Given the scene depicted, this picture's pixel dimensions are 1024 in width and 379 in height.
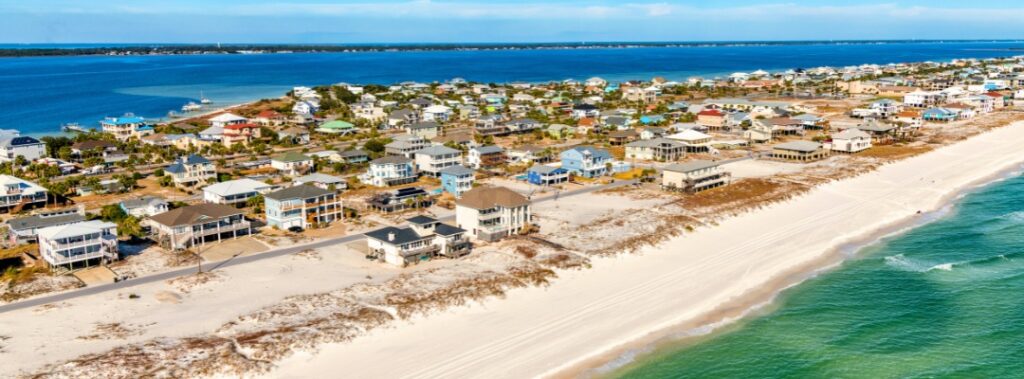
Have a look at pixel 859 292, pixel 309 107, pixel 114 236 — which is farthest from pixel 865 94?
pixel 114 236

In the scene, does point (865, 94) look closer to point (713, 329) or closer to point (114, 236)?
point (713, 329)

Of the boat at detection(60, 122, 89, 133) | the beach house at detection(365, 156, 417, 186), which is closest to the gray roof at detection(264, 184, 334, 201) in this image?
the beach house at detection(365, 156, 417, 186)

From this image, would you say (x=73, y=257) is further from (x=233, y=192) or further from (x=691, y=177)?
(x=691, y=177)

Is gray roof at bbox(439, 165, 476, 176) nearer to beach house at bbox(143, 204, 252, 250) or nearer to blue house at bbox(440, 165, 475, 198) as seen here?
blue house at bbox(440, 165, 475, 198)

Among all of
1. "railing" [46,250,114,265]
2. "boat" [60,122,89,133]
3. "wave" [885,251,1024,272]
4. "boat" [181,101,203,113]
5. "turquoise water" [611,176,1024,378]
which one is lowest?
"turquoise water" [611,176,1024,378]

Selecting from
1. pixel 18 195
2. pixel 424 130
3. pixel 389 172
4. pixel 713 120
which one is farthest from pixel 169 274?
pixel 713 120

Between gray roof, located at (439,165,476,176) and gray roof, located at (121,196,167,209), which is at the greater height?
gray roof, located at (439,165,476,176)
